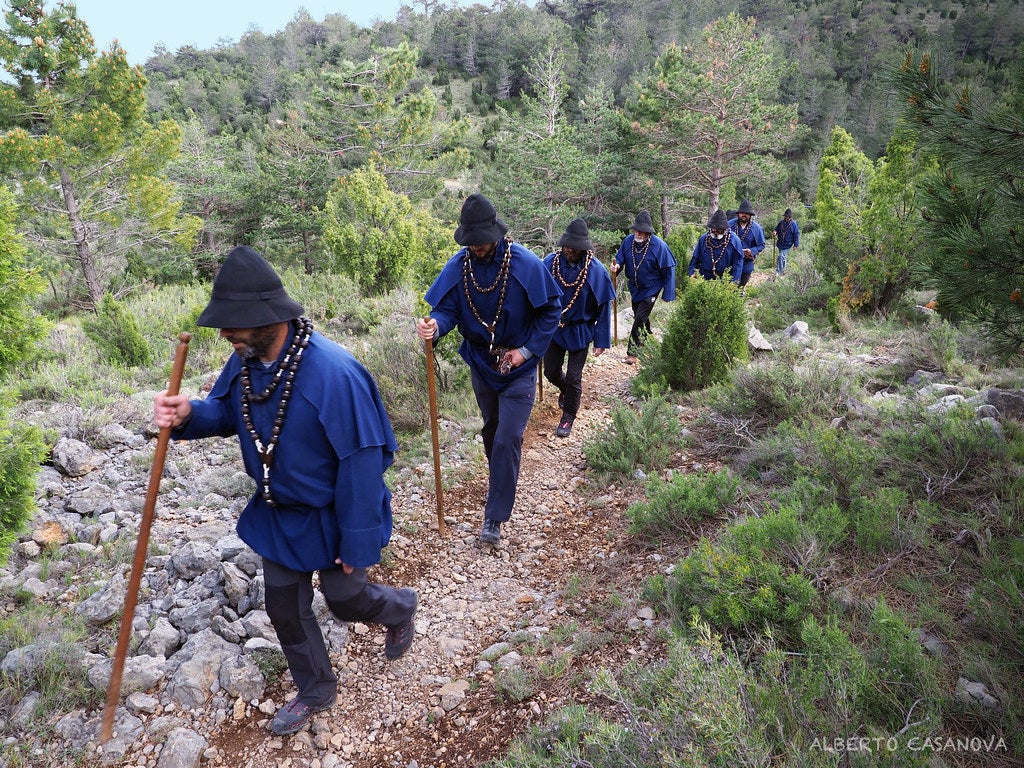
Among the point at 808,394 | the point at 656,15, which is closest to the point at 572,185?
the point at 808,394

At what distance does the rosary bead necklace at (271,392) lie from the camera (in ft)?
8.20

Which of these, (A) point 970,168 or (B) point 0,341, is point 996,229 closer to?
(A) point 970,168

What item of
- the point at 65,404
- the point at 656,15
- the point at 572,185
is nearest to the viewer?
the point at 65,404

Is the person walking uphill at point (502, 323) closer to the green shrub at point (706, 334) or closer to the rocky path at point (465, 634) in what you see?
the rocky path at point (465, 634)

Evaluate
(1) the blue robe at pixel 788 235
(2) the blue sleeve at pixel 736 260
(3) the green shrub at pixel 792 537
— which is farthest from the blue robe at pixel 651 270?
(1) the blue robe at pixel 788 235

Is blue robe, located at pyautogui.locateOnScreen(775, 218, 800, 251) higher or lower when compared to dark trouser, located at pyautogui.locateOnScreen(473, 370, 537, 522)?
higher

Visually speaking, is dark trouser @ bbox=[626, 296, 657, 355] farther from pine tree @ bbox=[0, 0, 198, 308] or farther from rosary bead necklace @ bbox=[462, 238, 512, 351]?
pine tree @ bbox=[0, 0, 198, 308]

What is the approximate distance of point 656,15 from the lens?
212 feet

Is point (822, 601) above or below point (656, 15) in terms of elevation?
below

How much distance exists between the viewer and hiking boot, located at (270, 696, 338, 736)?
2828 mm

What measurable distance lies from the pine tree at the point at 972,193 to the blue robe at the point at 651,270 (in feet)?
13.9

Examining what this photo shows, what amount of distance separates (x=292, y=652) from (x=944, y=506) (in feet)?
12.2

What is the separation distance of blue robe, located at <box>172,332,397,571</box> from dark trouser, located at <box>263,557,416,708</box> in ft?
0.40

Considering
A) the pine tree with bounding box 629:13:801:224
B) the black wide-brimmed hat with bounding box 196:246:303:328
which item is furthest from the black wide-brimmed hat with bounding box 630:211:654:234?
the pine tree with bounding box 629:13:801:224
